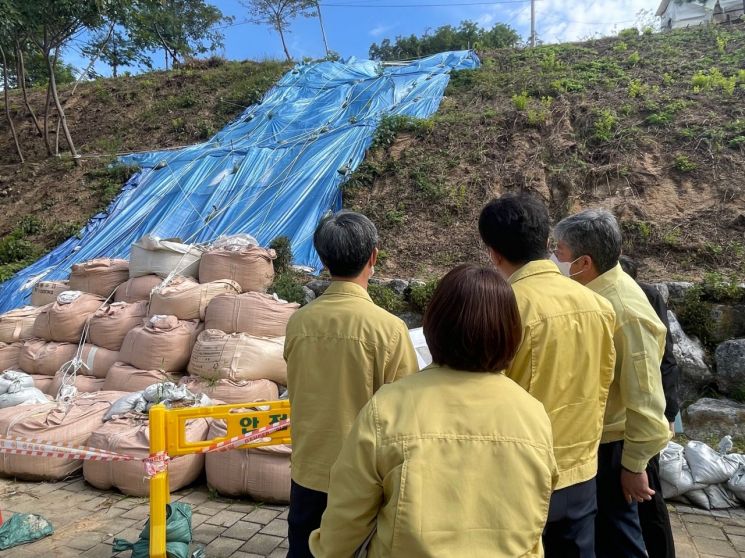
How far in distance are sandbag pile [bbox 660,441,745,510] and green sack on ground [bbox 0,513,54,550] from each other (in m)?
3.34

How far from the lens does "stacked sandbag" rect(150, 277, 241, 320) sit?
427 cm

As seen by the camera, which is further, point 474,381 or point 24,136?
point 24,136

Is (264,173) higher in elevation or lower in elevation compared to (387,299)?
higher

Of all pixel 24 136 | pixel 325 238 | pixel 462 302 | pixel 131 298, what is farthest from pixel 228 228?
pixel 24 136

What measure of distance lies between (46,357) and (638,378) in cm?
461

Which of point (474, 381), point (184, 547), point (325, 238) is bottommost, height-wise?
point (184, 547)

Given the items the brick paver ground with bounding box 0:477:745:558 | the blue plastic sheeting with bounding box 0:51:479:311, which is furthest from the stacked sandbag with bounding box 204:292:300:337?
the blue plastic sheeting with bounding box 0:51:479:311

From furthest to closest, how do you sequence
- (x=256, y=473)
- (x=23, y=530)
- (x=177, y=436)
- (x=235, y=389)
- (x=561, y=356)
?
1. (x=235, y=389)
2. (x=256, y=473)
3. (x=23, y=530)
4. (x=177, y=436)
5. (x=561, y=356)

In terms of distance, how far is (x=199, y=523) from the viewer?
2.75 m

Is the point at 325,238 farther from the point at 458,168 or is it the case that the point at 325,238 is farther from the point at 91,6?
the point at 91,6

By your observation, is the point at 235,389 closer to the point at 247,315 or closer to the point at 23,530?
the point at 247,315

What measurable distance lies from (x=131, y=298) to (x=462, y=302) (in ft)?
14.8

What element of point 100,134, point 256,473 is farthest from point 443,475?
point 100,134

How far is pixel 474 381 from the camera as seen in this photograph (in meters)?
0.97
